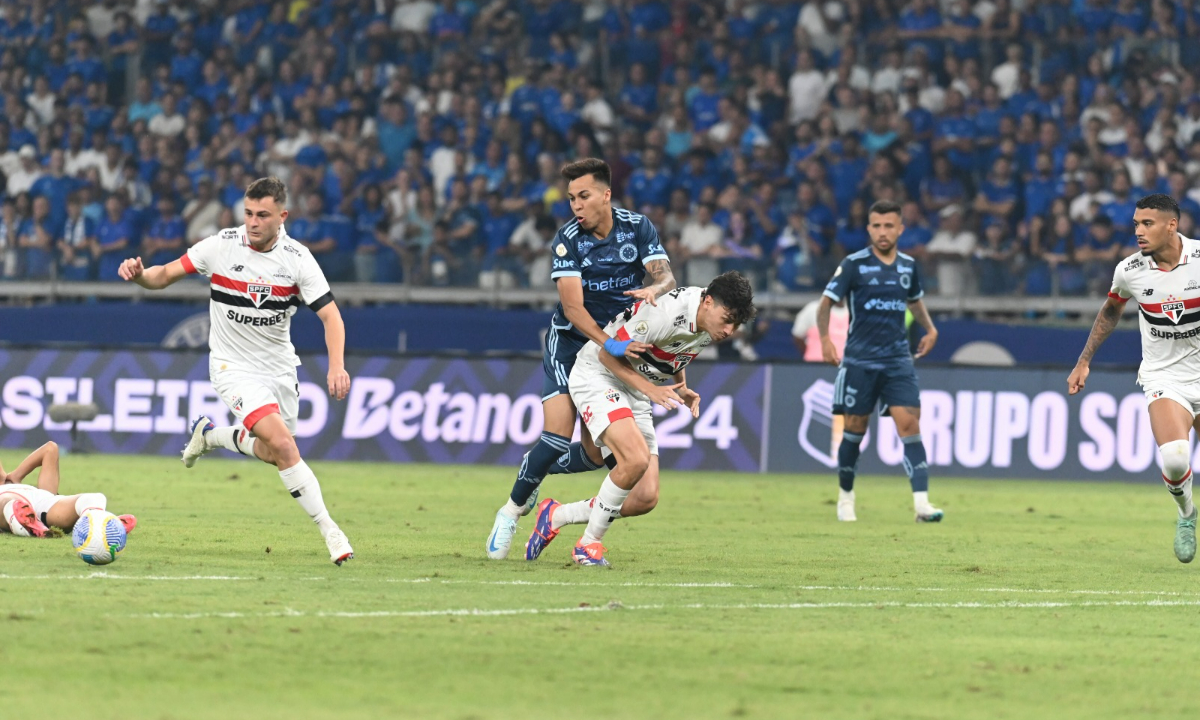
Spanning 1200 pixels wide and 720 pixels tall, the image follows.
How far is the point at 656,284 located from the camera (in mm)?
9359

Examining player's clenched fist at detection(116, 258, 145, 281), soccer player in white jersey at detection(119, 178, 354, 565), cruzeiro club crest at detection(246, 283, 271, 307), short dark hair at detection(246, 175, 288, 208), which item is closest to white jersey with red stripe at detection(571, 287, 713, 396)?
soccer player in white jersey at detection(119, 178, 354, 565)

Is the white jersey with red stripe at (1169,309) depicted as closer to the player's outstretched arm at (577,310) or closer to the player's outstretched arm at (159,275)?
the player's outstretched arm at (577,310)

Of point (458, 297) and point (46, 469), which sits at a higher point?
point (458, 297)

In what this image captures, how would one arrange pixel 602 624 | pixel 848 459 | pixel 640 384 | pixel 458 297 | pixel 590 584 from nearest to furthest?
pixel 602 624
pixel 590 584
pixel 640 384
pixel 848 459
pixel 458 297

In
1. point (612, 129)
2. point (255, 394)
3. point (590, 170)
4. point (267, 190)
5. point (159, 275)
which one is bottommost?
point (255, 394)

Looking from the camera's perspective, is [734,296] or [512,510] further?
[512,510]

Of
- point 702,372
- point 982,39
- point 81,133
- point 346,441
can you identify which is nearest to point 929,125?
point 982,39

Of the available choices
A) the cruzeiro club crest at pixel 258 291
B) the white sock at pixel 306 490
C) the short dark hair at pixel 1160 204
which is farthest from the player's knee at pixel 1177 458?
the cruzeiro club crest at pixel 258 291

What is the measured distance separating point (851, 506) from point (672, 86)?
1332 centimetres

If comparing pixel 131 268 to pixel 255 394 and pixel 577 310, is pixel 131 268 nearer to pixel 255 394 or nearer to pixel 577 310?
pixel 255 394

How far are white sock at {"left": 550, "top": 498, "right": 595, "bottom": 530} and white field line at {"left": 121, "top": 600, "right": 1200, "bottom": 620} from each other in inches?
74.9

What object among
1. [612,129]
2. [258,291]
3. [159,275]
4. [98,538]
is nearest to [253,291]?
[258,291]

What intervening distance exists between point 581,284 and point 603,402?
735mm

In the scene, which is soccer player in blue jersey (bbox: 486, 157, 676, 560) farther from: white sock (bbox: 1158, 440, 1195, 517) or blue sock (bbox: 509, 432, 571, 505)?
white sock (bbox: 1158, 440, 1195, 517)
